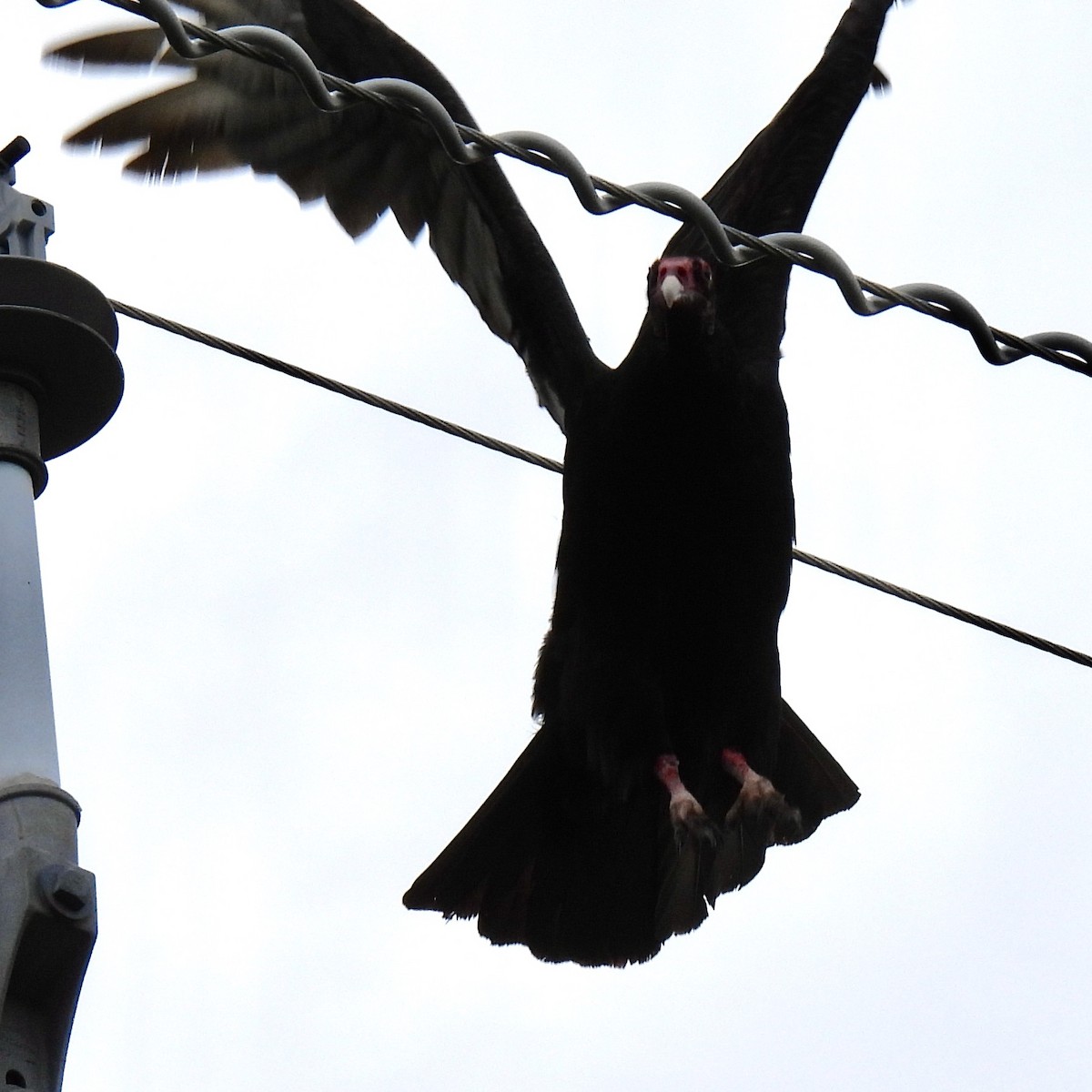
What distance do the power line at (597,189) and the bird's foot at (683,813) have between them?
1176 millimetres

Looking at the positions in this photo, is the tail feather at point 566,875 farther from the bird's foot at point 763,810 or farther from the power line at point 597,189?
the power line at point 597,189

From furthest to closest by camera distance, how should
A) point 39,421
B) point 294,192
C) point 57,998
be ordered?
point 294,192 → point 39,421 → point 57,998

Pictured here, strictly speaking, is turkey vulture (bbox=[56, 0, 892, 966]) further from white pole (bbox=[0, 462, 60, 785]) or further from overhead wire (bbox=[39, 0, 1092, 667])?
white pole (bbox=[0, 462, 60, 785])

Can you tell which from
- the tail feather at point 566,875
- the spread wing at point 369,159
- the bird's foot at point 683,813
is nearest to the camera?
the bird's foot at point 683,813

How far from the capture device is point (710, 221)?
108 inches

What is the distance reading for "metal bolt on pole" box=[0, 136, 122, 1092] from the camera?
1904 mm

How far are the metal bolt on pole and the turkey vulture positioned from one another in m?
1.66

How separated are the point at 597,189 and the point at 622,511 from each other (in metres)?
1.32

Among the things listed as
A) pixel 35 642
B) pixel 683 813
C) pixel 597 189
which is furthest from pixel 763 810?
pixel 35 642

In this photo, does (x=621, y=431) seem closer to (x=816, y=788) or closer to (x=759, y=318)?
(x=759, y=318)

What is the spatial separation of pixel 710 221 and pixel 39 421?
102cm

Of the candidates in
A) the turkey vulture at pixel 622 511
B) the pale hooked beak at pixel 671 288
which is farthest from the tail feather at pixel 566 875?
the pale hooked beak at pixel 671 288

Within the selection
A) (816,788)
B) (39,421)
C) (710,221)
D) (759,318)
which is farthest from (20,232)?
(816,788)

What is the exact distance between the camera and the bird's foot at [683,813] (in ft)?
12.2
